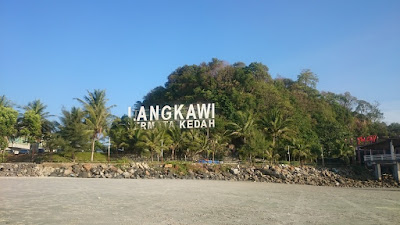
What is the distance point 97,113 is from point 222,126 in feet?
61.2

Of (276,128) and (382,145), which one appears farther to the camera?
(276,128)

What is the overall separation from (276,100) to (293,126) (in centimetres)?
774

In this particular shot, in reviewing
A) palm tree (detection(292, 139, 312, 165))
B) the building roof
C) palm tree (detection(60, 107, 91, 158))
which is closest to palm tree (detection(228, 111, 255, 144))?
palm tree (detection(292, 139, 312, 165))

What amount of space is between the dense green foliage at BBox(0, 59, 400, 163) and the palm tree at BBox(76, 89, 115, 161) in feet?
0.30

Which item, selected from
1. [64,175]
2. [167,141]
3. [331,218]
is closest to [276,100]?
[167,141]

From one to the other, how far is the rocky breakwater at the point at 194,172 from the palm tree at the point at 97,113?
23.3ft

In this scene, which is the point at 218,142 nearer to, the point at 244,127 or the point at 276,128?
the point at 244,127

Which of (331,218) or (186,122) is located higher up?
(186,122)

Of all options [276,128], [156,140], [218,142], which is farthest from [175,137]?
[276,128]

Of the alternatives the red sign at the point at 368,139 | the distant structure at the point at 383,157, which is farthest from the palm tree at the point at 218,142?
the red sign at the point at 368,139

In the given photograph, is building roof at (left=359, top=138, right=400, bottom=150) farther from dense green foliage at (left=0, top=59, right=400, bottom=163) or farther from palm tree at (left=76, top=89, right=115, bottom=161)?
palm tree at (left=76, top=89, right=115, bottom=161)

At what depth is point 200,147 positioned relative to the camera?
134 ft

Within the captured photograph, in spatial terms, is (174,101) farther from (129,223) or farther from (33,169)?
(129,223)

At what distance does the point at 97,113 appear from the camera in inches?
1485
